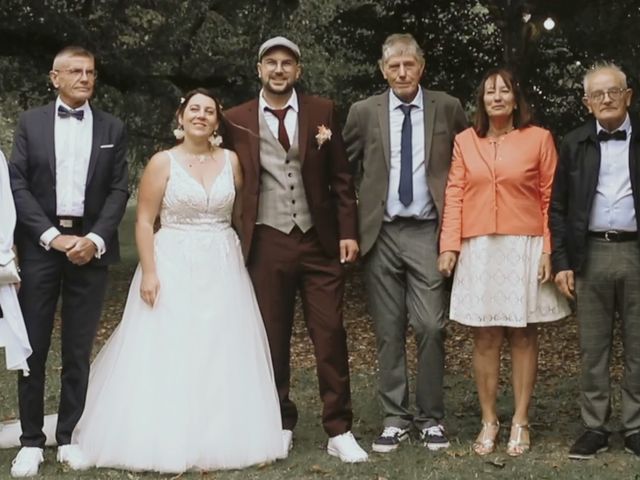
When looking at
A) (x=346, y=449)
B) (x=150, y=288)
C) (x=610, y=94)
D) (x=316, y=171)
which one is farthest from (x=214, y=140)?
(x=610, y=94)

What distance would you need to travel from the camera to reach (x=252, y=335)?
5.75 metres

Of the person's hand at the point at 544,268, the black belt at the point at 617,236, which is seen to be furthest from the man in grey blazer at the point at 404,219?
the black belt at the point at 617,236

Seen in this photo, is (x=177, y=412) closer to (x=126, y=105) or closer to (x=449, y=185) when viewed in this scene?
(x=449, y=185)

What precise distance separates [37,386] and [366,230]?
7.09 feet

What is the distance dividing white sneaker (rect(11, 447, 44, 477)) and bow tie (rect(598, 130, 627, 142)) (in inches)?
146

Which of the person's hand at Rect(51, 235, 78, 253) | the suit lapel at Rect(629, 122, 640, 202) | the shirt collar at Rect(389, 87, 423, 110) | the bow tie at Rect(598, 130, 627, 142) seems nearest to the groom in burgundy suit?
the shirt collar at Rect(389, 87, 423, 110)

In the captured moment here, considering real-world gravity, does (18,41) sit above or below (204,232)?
above

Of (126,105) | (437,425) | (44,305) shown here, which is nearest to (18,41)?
(126,105)

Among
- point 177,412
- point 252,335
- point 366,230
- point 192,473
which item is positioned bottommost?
point 192,473

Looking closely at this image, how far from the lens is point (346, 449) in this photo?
577 centimetres

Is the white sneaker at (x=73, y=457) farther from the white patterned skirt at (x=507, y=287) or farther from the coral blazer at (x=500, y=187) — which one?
the coral blazer at (x=500, y=187)

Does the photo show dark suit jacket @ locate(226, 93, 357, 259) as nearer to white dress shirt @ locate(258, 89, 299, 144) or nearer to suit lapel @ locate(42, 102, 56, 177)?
white dress shirt @ locate(258, 89, 299, 144)

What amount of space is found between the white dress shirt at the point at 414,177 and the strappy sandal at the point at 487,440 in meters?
1.33

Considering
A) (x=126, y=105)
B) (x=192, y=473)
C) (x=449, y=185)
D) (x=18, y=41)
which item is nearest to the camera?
(x=192, y=473)
